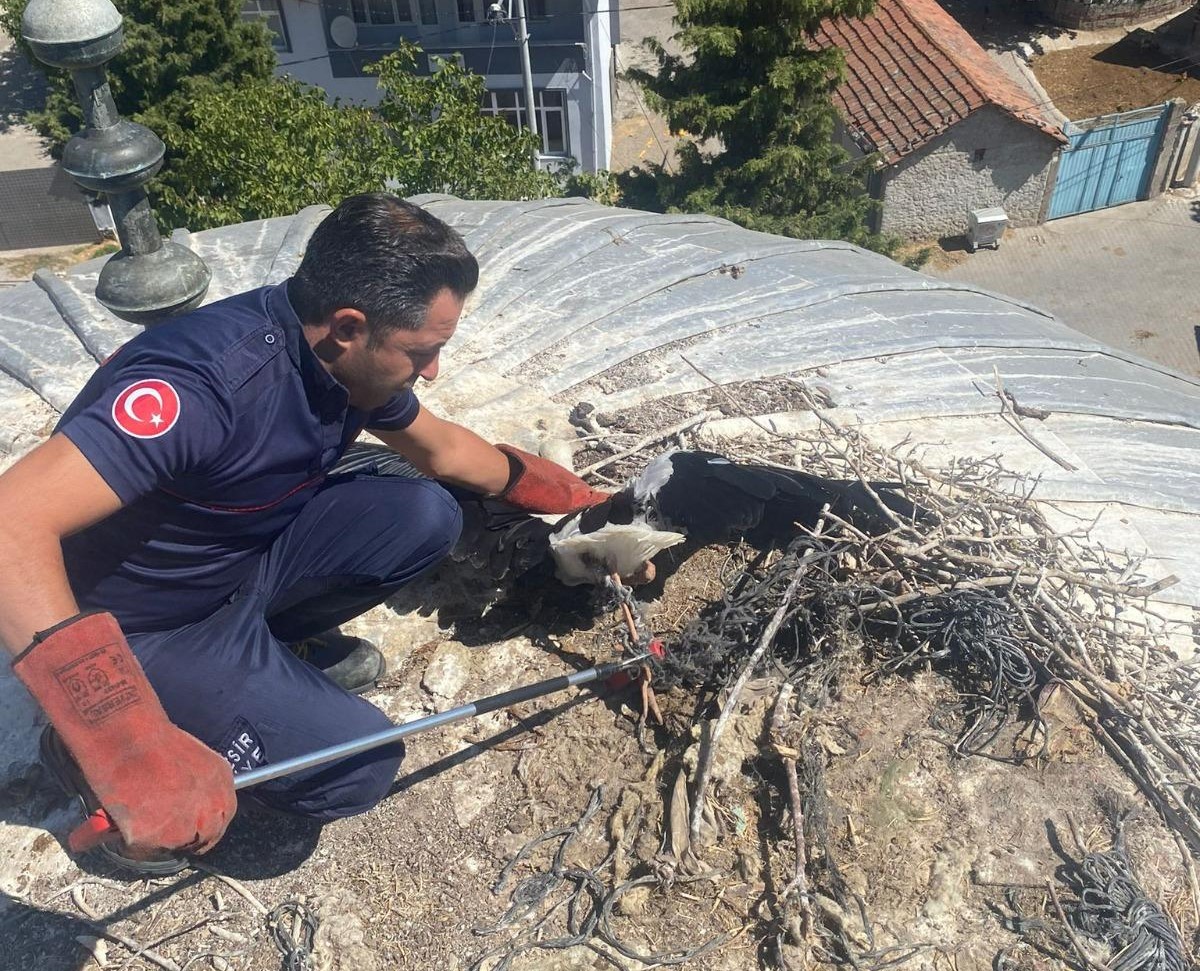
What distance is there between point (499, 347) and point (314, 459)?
2482 mm

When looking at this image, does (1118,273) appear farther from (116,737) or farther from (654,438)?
(116,737)

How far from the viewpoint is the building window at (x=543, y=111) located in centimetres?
1938

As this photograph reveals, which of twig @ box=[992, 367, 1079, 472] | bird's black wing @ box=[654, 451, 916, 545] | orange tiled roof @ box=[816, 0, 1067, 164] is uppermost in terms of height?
bird's black wing @ box=[654, 451, 916, 545]

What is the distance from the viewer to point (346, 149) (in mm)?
11141

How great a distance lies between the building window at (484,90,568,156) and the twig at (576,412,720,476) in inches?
632

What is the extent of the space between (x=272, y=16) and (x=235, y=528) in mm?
19647

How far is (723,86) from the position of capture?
14602 mm

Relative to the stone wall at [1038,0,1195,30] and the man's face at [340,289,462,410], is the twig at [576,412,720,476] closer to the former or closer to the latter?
the man's face at [340,289,462,410]

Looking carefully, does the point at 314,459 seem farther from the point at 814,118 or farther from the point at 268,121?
the point at 814,118

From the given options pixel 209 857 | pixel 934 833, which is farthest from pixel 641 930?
pixel 209 857

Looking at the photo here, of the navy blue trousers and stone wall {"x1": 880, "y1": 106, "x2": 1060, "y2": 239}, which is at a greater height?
the navy blue trousers

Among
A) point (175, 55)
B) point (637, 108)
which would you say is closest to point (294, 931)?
point (175, 55)

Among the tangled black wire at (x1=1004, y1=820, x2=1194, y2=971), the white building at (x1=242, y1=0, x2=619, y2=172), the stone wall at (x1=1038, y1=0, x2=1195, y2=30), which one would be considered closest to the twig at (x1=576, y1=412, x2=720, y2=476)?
the tangled black wire at (x1=1004, y1=820, x2=1194, y2=971)

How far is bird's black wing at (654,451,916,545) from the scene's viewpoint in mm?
3912
